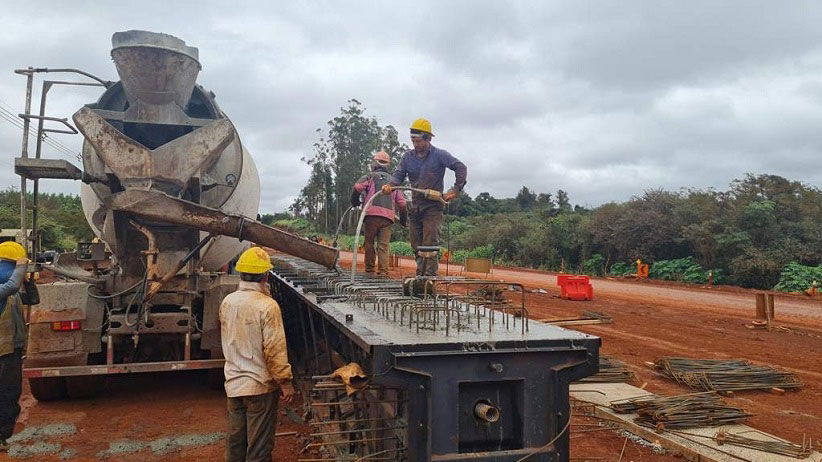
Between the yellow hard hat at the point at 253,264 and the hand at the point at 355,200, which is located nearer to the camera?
the yellow hard hat at the point at 253,264

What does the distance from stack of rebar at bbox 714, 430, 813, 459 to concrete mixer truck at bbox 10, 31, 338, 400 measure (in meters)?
3.68

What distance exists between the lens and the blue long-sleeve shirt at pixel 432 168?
652 cm

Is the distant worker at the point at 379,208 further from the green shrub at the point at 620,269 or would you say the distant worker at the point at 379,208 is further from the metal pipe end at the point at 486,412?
the green shrub at the point at 620,269

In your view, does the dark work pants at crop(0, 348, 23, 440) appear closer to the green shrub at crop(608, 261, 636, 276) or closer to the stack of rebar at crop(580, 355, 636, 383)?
the stack of rebar at crop(580, 355, 636, 383)

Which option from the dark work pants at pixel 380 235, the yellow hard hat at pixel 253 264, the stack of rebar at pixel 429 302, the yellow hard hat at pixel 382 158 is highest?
the yellow hard hat at pixel 382 158

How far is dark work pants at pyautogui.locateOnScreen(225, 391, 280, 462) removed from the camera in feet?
13.3

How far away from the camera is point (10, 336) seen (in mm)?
5484

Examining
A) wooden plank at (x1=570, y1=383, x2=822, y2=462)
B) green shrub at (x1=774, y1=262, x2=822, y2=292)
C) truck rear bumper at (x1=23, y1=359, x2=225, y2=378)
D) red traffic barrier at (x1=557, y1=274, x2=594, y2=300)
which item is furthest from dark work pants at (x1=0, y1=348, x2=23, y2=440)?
green shrub at (x1=774, y1=262, x2=822, y2=292)

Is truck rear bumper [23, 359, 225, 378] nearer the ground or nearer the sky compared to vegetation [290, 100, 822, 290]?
nearer the ground

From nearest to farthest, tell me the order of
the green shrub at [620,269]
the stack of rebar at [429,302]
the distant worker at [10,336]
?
1. the stack of rebar at [429,302]
2. the distant worker at [10,336]
3. the green shrub at [620,269]

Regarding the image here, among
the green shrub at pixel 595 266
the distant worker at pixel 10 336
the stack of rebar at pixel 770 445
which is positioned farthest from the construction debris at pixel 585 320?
the green shrub at pixel 595 266

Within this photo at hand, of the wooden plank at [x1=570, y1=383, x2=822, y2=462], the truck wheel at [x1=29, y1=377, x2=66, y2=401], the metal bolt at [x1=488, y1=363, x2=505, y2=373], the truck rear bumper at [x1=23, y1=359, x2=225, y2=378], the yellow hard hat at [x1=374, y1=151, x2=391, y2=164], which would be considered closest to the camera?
the metal bolt at [x1=488, y1=363, x2=505, y2=373]

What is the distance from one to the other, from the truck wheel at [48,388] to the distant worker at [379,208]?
3595 millimetres

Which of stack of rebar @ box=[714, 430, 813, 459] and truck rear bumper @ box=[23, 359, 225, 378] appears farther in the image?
truck rear bumper @ box=[23, 359, 225, 378]
